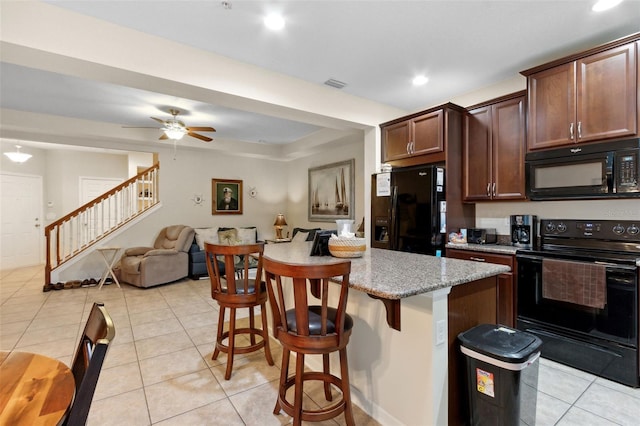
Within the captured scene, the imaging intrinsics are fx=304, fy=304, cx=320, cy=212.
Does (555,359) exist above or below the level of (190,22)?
below

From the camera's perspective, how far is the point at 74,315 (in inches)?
147

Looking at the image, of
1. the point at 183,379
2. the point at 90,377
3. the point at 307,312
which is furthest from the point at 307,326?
the point at 183,379

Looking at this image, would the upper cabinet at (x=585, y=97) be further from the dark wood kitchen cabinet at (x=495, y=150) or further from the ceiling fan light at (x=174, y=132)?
the ceiling fan light at (x=174, y=132)

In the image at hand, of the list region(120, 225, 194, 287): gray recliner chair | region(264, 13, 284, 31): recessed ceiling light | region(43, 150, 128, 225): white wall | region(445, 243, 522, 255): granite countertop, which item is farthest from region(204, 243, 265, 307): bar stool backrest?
region(43, 150, 128, 225): white wall

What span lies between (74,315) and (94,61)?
10.1ft

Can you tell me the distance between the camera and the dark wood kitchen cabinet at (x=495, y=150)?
3102mm

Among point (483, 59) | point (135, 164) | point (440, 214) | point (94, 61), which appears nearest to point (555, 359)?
point (440, 214)

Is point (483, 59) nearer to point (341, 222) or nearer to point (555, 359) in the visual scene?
point (341, 222)

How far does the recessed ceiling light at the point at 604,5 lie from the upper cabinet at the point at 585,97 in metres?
0.32

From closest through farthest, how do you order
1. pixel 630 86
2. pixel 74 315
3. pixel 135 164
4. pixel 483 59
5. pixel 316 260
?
pixel 316 260, pixel 630 86, pixel 483 59, pixel 74 315, pixel 135 164

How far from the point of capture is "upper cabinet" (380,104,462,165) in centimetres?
346

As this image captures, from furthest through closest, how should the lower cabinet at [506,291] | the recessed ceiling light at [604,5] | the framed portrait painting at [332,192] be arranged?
the framed portrait painting at [332,192] → the lower cabinet at [506,291] → the recessed ceiling light at [604,5]

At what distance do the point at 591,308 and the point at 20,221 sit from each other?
9.67 metres

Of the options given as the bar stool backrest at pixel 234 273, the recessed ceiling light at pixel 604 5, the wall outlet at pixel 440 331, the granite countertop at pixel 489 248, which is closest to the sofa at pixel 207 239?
the bar stool backrest at pixel 234 273
